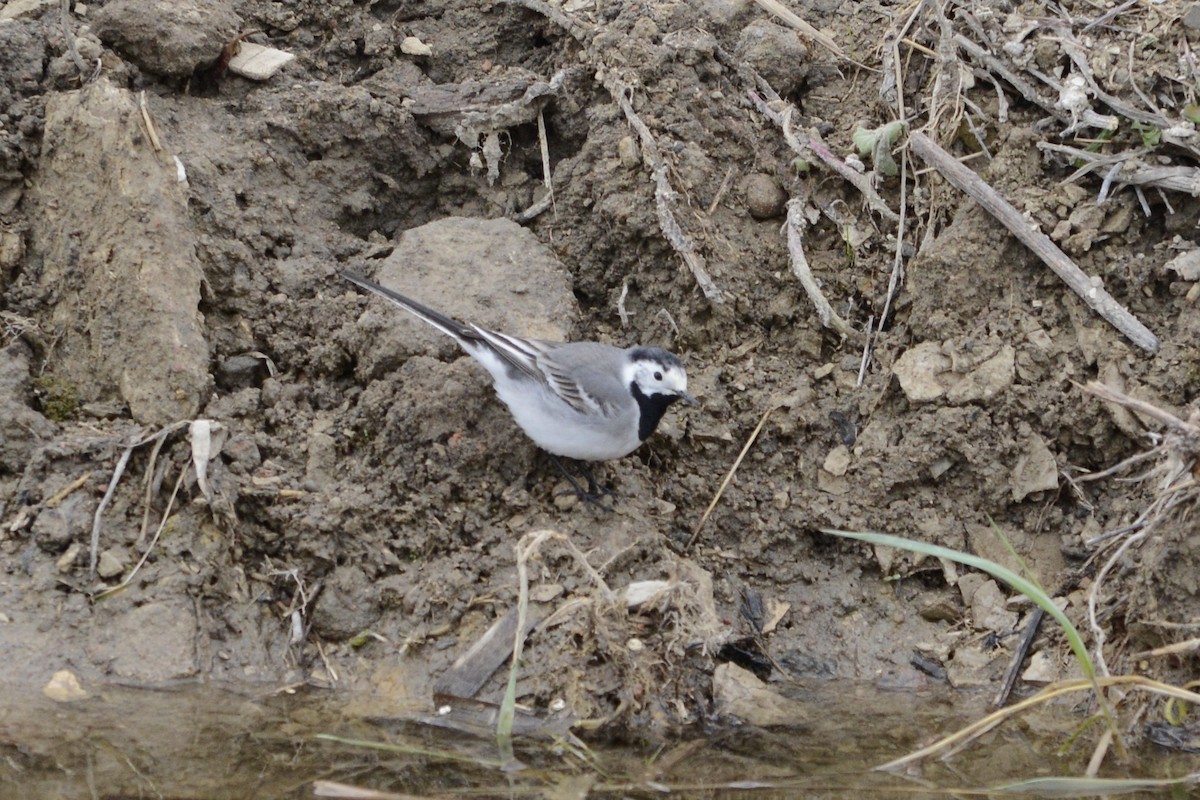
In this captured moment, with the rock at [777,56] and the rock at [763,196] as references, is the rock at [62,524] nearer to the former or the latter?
the rock at [763,196]

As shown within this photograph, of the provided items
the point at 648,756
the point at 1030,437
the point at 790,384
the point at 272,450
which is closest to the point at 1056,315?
the point at 1030,437

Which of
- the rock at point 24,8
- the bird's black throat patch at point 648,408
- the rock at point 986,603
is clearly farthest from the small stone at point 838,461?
the rock at point 24,8

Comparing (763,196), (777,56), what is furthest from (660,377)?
(777,56)

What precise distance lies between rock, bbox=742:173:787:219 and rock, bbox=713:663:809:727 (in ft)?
9.00

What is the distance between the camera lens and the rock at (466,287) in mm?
6449

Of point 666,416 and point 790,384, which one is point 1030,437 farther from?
point 666,416

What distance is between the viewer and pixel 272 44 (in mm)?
7582

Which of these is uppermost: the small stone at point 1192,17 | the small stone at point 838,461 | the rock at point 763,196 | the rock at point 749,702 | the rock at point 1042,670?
the small stone at point 1192,17

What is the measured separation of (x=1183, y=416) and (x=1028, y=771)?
1.91 metres

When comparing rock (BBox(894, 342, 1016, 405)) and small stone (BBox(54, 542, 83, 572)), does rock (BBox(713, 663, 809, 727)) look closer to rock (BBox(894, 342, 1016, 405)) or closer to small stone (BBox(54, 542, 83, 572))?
rock (BBox(894, 342, 1016, 405))

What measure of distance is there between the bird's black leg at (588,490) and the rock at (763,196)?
188 cm

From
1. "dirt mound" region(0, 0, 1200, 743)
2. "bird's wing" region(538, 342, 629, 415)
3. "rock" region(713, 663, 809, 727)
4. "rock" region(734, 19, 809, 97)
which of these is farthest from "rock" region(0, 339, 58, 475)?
"rock" region(734, 19, 809, 97)

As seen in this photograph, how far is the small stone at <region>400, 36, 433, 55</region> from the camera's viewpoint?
763cm

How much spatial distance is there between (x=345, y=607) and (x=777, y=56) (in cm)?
409
